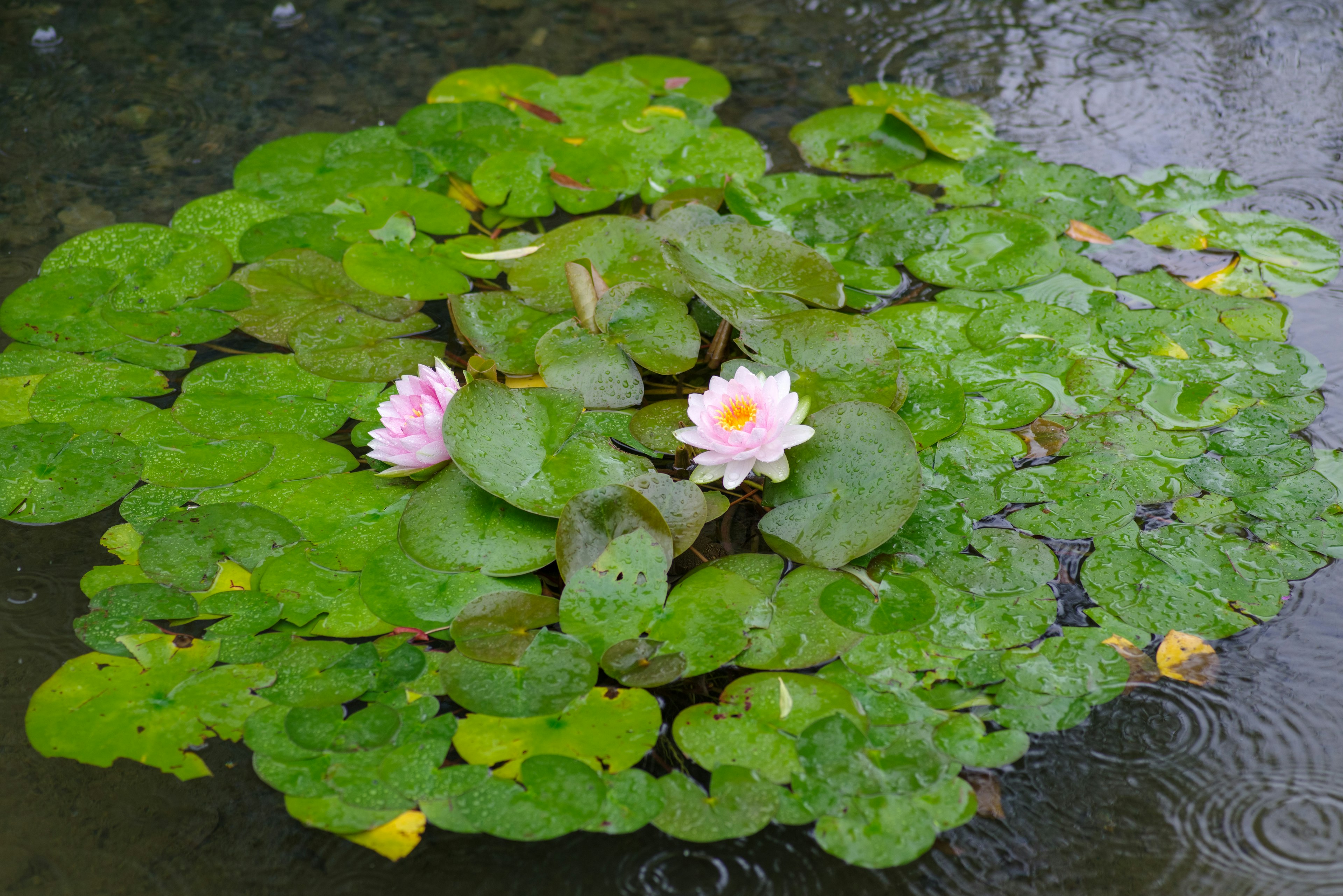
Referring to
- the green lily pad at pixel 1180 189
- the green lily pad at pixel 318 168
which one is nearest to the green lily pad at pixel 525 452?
the green lily pad at pixel 318 168

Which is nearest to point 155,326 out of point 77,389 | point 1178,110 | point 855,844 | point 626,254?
point 77,389

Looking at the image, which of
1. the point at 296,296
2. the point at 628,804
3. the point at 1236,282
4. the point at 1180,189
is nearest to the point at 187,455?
the point at 296,296

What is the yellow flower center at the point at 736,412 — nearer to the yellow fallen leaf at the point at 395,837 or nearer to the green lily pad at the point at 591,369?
the green lily pad at the point at 591,369

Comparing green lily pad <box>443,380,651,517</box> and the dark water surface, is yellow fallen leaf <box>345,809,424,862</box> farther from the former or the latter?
green lily pad <box>443,380,651,517</box>

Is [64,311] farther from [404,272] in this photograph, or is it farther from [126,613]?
[126,613]

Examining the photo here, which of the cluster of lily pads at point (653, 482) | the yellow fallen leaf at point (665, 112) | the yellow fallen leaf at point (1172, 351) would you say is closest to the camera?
the cluster of lily pads at point (653, 482)

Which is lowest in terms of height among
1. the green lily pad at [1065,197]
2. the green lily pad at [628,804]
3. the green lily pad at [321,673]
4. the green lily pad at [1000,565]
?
the green lily pad at [321,673]

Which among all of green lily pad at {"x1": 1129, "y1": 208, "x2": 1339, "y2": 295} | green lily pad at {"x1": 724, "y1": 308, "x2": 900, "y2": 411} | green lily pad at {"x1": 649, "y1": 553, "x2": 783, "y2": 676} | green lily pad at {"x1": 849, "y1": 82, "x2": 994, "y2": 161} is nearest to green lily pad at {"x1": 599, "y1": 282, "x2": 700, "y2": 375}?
green lily pad at {"x1": 724, "y1": 308, "x2": 900, "y2": 411}
